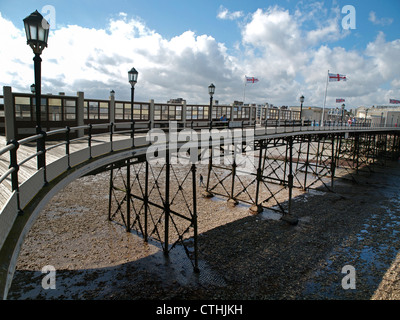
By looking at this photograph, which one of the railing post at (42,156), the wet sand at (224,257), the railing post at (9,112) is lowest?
the wet sand at (224,257)

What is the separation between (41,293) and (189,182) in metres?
14.4

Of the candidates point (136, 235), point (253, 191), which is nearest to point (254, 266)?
point (136, 235)

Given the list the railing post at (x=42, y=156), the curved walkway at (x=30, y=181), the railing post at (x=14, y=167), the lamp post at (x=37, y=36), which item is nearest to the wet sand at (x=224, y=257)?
the curved walkway at (x=30, y=181)

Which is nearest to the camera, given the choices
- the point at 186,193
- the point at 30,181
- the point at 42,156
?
the point at 30,181

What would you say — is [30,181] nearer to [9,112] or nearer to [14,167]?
[14,167]

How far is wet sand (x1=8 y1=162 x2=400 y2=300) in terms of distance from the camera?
9312mm

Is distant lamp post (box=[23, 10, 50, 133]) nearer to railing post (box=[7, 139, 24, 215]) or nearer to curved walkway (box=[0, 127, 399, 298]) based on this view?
curved walkway (box=[0, 127, 399, 298])

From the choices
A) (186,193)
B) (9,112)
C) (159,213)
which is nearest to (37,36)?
(9,112)

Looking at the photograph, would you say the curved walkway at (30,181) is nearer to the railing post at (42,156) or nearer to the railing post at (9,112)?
the railing post at (42,156)

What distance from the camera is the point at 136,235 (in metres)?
13.1

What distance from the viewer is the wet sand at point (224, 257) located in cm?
931

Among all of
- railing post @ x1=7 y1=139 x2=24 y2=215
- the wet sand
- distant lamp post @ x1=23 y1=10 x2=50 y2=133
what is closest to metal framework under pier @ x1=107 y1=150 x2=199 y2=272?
the wet sand

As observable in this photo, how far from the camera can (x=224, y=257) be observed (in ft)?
37.3
